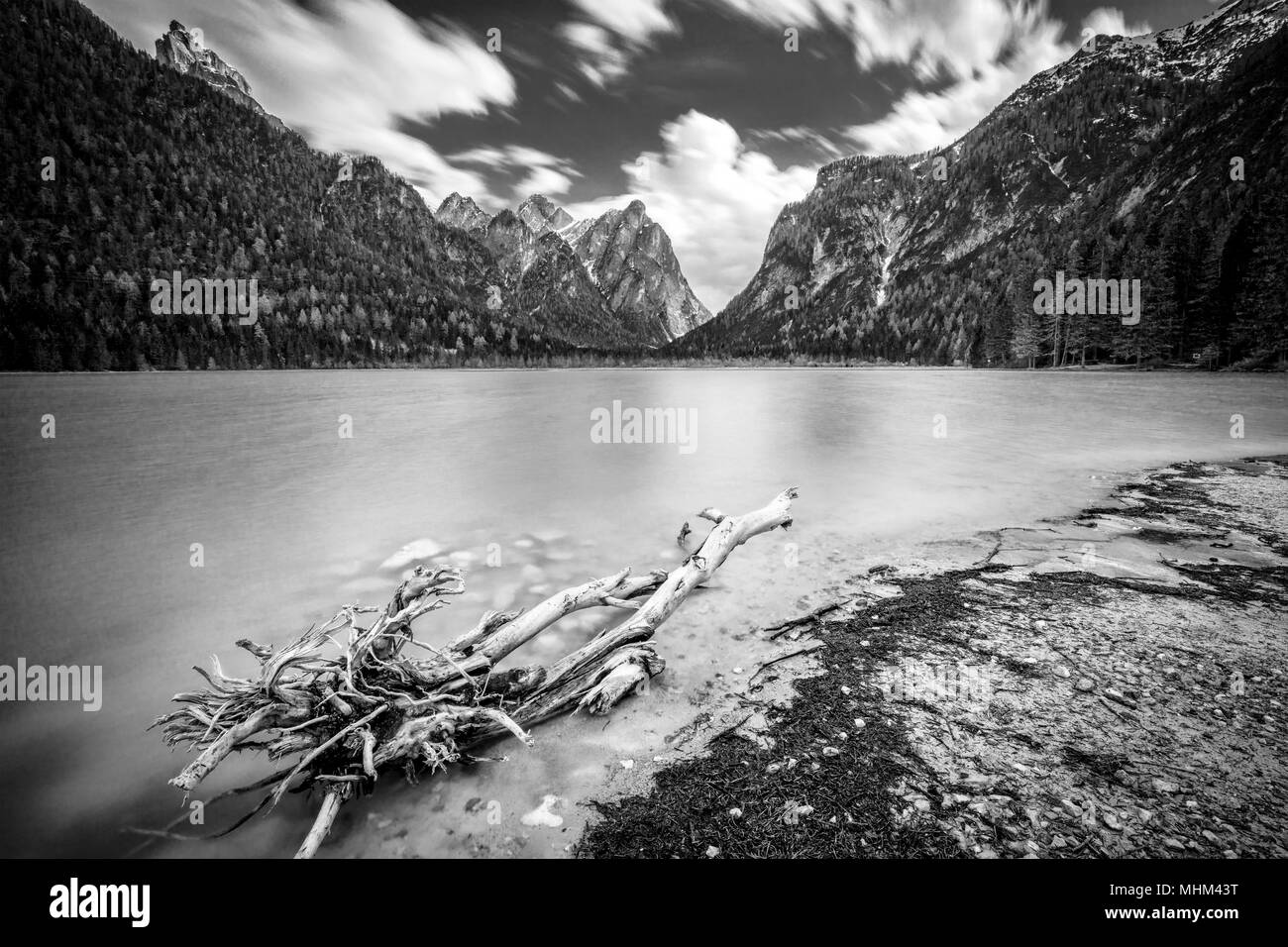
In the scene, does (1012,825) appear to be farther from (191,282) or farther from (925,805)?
(191,282)

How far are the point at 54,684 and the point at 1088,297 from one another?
95.1 meters

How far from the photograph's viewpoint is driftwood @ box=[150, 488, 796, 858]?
3.53m

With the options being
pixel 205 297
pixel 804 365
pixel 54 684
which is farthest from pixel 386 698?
pixel 205 297

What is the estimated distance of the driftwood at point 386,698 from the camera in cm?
353

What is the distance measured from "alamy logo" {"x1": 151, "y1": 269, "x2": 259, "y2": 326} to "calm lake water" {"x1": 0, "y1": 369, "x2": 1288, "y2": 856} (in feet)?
496

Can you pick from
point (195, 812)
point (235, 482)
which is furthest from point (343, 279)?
point (195, 812)

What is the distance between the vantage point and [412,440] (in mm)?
21656

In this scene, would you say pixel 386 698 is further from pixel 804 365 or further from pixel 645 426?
pixel 804 365

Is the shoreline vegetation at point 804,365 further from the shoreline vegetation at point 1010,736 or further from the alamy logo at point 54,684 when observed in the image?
the alamy logo at point 54,684
